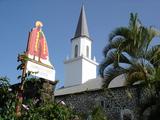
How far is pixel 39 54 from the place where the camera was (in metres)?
10.7

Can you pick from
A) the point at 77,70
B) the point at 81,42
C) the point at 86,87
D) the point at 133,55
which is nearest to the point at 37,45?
the point at 133,55

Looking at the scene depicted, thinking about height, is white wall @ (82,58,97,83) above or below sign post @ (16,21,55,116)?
above

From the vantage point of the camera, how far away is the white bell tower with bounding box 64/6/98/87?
149ft

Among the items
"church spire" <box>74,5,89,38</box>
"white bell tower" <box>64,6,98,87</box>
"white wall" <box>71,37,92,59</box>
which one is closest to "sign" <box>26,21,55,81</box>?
"white bell tower" <box>64,6,98,87</box>

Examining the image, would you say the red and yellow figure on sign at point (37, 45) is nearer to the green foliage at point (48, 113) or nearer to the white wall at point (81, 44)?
the green foliage at point (48, 113)

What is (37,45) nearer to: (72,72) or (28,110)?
(28,110)

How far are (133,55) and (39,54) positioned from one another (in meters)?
3.75

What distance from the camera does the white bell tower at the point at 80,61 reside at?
4556cm

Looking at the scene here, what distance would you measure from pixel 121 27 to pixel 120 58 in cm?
118

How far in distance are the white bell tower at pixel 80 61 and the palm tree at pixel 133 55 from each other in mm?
31106

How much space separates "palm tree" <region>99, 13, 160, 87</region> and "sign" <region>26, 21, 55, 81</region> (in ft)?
8.43

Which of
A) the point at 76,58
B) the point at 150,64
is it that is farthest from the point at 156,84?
the point at 76,58

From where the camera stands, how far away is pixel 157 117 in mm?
12422

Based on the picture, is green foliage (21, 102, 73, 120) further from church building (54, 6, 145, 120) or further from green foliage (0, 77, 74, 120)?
church building (54, 6, 145, 120)
